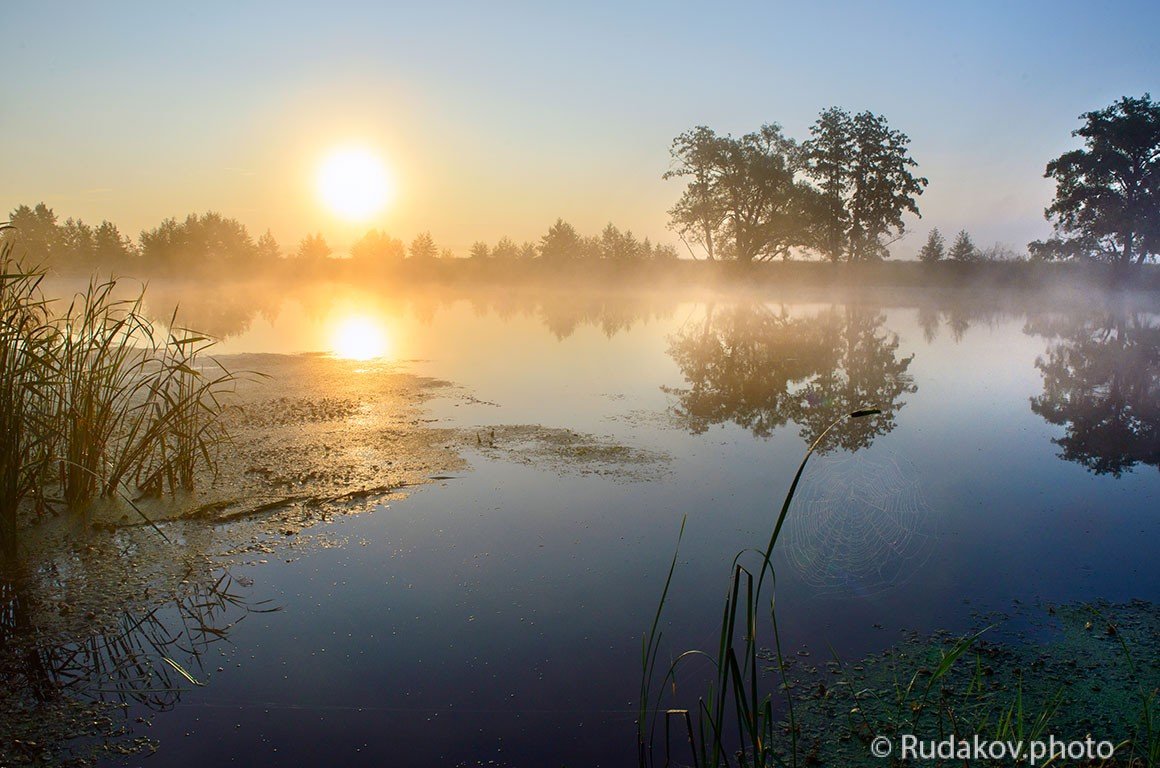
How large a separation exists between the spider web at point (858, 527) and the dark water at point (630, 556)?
2cm

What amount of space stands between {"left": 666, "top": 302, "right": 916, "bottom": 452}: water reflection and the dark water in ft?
0.22

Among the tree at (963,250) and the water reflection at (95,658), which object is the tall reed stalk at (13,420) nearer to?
the water reflection at (95,658)

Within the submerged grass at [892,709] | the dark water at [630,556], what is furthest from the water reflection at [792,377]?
the submerged grass at [892,709]

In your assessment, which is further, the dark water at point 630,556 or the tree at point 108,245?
the tree at point 108,245

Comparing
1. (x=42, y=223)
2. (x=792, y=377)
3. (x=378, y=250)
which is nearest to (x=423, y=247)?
(x=378, y=250)

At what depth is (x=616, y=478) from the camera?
187 inches

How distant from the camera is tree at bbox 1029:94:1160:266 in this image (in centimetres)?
2411

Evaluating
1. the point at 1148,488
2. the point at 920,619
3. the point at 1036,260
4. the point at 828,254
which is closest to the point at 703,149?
the point at 828,254

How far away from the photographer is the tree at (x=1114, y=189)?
24109mm

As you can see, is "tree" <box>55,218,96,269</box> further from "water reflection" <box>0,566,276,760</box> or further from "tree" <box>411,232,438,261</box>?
"water reflection" <box>0,566,276,760</box>

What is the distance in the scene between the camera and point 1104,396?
26.1 ft

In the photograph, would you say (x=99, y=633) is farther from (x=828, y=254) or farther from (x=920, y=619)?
(x=828, y=254)

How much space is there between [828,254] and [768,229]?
3.32 m

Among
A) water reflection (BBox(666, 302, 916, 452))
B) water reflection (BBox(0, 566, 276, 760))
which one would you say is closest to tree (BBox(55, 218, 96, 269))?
water reflection (BBox(666, 302, 916, 452))
